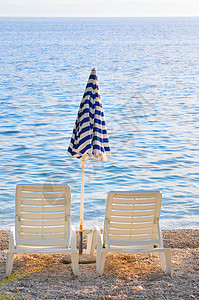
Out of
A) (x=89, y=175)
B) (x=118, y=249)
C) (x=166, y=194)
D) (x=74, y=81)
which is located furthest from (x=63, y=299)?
(x=74, y=81)

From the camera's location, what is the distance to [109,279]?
387cm

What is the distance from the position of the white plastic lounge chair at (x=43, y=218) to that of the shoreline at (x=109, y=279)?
0.24 m

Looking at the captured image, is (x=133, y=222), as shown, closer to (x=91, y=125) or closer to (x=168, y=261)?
(x=168, y=261)

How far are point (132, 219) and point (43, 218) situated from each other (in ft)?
2.90

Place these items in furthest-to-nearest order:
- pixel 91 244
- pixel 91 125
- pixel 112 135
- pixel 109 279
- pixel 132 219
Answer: pixel 112 135 → pixel 91 244 → pixel 91 125 → pixel 132 219 → pixel 109 279

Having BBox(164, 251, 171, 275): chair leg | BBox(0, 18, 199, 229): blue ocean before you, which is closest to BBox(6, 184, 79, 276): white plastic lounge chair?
BBox(164, 251, 171, 275): chair leg

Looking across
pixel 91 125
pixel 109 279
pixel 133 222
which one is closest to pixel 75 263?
pixel 109 279

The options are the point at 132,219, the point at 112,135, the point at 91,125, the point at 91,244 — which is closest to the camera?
the point at 132,219

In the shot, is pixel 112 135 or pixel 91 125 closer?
pixel 91 125

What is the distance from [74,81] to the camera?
84.8ft

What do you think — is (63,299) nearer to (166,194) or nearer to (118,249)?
(118,249)

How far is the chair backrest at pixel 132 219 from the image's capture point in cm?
408

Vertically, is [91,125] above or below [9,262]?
above

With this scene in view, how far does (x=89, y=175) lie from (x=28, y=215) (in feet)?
16.4
